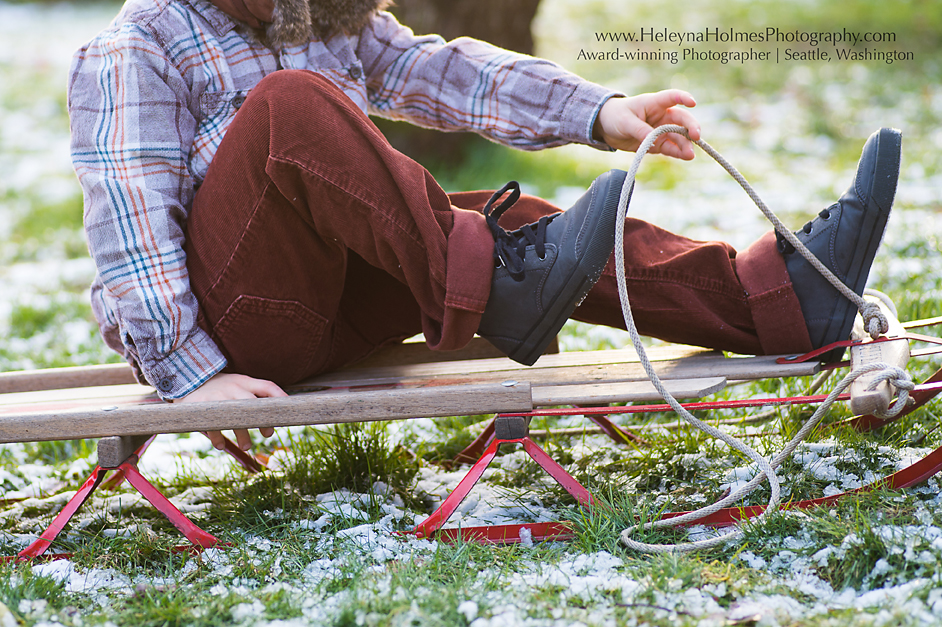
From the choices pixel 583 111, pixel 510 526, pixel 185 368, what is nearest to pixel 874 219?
pixel 583 111

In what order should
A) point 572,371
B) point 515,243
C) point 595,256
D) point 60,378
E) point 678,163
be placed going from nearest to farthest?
1. point 595,256
2. point 515,243
3. point 572,371
4. point 60,378
5. point 678,163

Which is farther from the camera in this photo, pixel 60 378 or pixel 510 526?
pixel 60 378

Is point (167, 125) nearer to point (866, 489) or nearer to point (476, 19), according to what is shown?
point (866, 489)

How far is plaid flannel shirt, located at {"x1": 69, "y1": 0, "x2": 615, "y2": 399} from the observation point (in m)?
1.63

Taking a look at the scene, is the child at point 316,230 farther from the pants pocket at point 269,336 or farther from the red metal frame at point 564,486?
the red metal frame at point 564,486

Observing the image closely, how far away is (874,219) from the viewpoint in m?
1.60

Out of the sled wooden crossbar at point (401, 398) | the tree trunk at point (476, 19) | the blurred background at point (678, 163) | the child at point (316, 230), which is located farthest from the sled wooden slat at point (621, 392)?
the tree trunk at point (476, 19)

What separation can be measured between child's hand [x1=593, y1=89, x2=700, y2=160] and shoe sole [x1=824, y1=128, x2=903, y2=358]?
372mm

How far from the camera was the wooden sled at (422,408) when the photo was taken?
5.15 ft

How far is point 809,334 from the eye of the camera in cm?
170

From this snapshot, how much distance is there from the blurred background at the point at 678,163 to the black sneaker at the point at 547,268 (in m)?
1.18

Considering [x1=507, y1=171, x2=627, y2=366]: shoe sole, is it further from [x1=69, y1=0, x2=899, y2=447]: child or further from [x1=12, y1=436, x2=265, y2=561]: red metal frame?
[x1=12, y1=436, x2=265, y2=561]: red metal frame

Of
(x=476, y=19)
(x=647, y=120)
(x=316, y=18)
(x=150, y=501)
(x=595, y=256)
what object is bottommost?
(x=150, y=501)

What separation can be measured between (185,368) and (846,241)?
1421 millimetres
